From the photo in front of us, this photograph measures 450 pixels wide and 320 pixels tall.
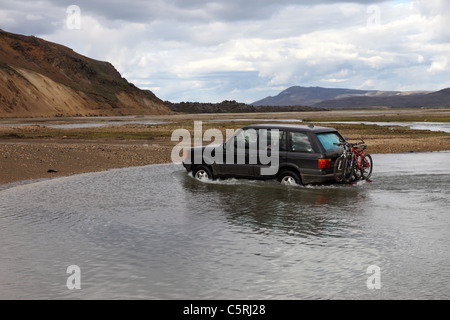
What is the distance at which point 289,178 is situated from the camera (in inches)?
591

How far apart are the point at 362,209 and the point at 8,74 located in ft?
333

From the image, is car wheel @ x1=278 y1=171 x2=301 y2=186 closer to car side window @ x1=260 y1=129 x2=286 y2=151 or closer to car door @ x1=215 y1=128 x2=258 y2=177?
car side window @ x1=260 y1=129 x2=286 y2=151

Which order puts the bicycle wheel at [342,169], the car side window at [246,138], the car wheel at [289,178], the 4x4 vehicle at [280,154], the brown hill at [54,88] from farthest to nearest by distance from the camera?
the brown hill at [54,88] < the car side window at [246,138] < the car wheel at [289,178] < the bicycle wheel at [342,169] < the 4x4 vehicle at [280,154]

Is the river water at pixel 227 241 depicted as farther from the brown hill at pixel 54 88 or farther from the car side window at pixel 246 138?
the brown hill at pixel 54 88

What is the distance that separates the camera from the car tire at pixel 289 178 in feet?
48.9

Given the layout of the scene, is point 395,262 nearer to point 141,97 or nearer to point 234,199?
point 234,199

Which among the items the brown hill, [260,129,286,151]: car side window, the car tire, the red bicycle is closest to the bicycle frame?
the red bicycle

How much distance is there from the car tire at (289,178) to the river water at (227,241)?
199 millimetres

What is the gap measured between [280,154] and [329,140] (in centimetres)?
134

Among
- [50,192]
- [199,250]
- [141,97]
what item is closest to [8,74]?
[141,97]

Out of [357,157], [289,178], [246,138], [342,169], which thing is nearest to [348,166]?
[342,169]

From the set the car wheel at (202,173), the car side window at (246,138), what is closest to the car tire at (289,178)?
the car side window at (246,138)

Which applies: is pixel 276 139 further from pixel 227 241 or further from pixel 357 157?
pixel 227 241

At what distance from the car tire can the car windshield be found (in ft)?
3.57
